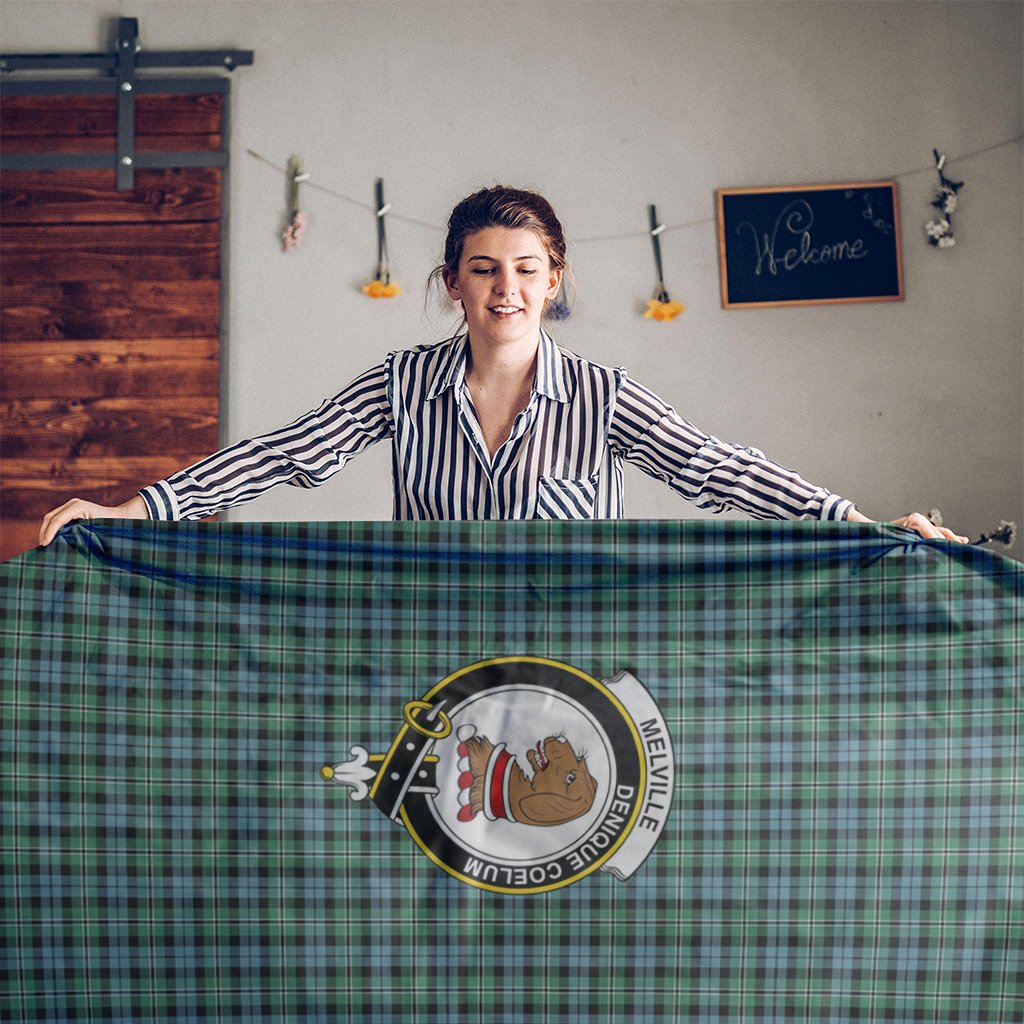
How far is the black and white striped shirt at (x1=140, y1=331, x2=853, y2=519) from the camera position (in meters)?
1.83

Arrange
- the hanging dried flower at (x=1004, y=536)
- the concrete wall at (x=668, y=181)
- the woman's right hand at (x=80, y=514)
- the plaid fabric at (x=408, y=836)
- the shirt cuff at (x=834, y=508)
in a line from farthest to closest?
the concrete wall at (x=668, y=181), the hanging dried flower at (x=1004, y=536), the shirt cuff at (x=834, y=508), the woman's right hand at (x=80, y=514), the plaid fabric at (x=408, y=836)

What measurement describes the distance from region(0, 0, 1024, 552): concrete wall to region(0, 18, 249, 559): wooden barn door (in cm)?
10

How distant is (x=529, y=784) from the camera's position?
4.68 feet

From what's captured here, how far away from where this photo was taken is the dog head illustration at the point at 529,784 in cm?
142

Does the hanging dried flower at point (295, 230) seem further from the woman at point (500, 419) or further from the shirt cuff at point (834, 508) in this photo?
the shirt cuff at point (834, 508)

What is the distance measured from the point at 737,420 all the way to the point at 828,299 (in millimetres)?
403

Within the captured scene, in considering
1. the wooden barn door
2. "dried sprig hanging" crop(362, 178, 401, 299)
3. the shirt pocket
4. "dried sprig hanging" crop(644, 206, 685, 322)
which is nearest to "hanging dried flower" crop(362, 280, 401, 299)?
"dried sprig hanging" crop(362, 178, 401, 299)

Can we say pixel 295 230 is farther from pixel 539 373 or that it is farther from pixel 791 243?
→ pixel 539 373

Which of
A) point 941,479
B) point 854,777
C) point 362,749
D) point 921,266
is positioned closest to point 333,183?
point 921,266

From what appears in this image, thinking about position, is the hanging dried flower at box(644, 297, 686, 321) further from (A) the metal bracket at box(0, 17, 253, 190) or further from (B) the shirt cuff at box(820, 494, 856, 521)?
(B) the shirt cuff at box(820, 494, 856, 521)

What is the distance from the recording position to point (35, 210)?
10.5 ft

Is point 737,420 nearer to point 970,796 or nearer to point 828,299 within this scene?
point 828,299

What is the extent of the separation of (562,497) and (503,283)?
1.17 feet

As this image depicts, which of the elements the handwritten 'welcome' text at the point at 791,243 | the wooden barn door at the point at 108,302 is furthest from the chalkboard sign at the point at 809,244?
the wooden barn door at the point at 108,302
